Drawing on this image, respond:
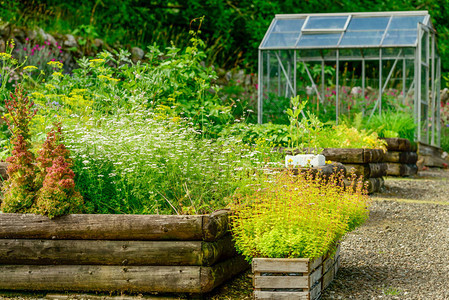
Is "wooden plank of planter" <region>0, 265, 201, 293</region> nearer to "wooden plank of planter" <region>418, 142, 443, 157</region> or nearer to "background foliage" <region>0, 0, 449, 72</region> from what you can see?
"background foliage" <region>0, 0, 449, 72</region>

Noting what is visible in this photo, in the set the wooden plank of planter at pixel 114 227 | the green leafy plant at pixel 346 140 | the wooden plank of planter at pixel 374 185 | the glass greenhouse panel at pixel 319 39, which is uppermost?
the glass greenhouse panel at pixel 319 39

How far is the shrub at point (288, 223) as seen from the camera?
3.75m

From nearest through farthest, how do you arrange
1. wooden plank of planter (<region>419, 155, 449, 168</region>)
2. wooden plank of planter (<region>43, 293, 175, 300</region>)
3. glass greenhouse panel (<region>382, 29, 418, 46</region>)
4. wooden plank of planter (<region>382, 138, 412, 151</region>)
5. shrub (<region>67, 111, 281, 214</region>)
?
wooden plank of planter (<region>43, 293, 175, 300</region>) < shrub (<region>67, 111, 281, 214</region>) < wooden plank of planter (<region>382, 138, 412, 151</region>) < glass greenhouse panel (<region>382, 29, 418, 46</region>) < wooden plank of planter (<region>419, 155, 449, 168</region>)

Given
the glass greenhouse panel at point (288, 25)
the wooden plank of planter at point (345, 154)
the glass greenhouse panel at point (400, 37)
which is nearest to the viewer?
the wooden plank of planter at point (345, 154)

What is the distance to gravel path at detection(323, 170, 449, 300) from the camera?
13.9 ft

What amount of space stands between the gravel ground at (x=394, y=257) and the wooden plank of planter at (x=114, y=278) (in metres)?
0.12

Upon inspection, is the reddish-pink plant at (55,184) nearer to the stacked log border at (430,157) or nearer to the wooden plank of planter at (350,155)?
the wooden plank of planter at (350,155)

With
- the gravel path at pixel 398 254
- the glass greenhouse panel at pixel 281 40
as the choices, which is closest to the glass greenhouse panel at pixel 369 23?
the glass greenhouse panel at pixel 281 40

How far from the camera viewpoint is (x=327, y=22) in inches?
523

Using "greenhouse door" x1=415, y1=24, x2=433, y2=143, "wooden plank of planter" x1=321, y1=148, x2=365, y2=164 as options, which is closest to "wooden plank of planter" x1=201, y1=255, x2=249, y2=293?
"wooden plank of planter" x1=321, y1=148, x2=365, y2=164

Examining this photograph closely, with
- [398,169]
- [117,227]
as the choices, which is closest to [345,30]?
[398,169]

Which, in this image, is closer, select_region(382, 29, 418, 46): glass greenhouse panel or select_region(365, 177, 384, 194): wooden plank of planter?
select_region(365, 177, 384, 194): wooden plank of planter

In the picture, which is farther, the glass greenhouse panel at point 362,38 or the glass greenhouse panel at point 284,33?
the glass greenhouse panel at point 284,33

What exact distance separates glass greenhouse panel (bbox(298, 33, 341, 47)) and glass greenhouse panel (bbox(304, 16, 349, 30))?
0.65 feet
